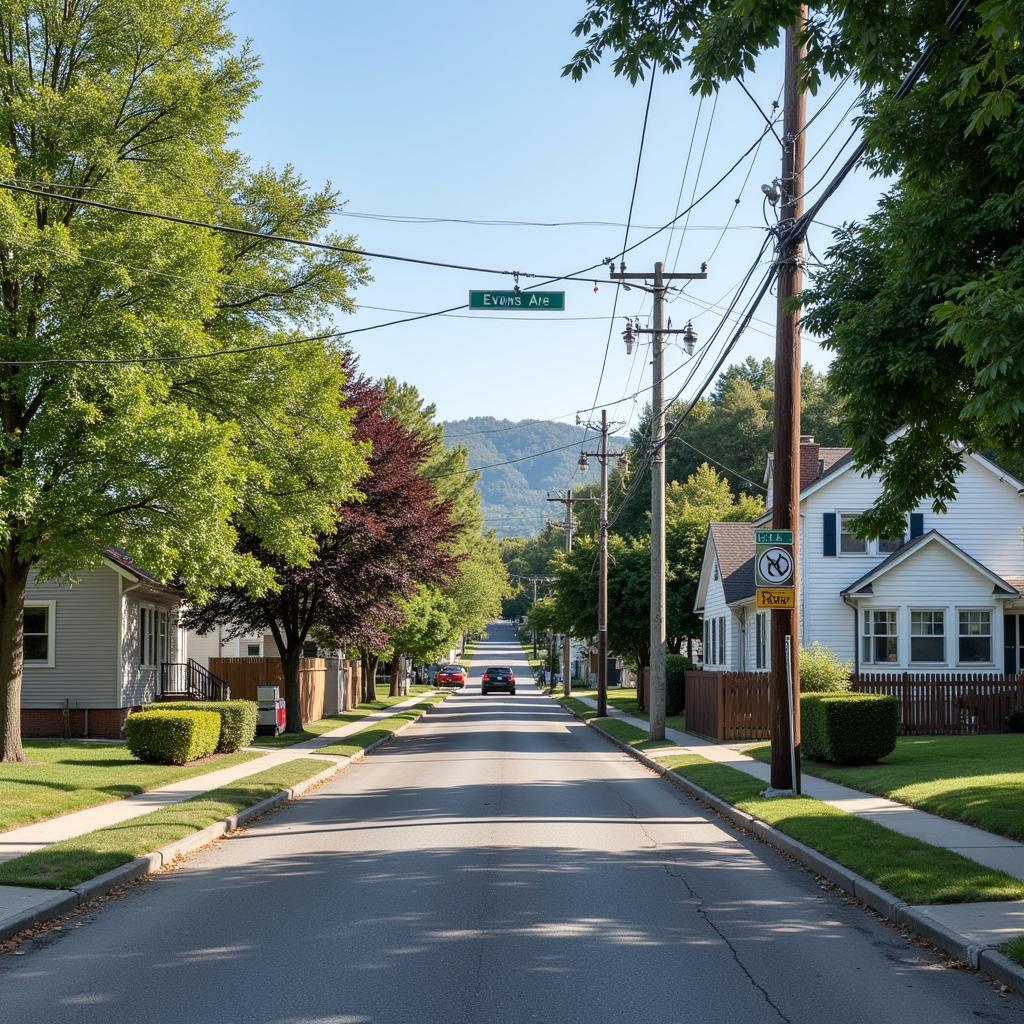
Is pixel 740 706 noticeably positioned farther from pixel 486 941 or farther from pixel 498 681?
pixel 498 681

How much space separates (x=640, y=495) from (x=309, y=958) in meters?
82.7

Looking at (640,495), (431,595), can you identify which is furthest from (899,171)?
(640,495)

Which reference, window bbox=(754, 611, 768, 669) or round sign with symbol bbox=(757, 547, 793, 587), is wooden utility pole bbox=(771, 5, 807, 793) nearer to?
round sign with symbol bbox=(757, 547, 793, 587)

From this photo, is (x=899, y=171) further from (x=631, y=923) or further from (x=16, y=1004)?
(x=16, y=1004)

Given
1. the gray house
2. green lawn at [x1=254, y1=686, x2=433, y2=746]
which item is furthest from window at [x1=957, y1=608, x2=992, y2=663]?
the gray house

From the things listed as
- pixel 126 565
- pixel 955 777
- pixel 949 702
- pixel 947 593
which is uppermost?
pixel 126 565

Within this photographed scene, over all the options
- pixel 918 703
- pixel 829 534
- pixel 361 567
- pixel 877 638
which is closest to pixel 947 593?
pixel 877 638

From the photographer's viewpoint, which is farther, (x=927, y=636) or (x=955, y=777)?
(x=927, y=636)

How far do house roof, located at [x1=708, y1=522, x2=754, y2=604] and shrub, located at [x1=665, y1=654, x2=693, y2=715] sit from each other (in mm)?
4192

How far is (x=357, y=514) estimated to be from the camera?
104ft

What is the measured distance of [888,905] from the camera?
32.3ft

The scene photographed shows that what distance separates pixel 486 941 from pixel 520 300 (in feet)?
29.4

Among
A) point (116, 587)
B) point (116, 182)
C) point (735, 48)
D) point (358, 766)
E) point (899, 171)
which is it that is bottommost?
point (358, 766)

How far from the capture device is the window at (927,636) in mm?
33875
